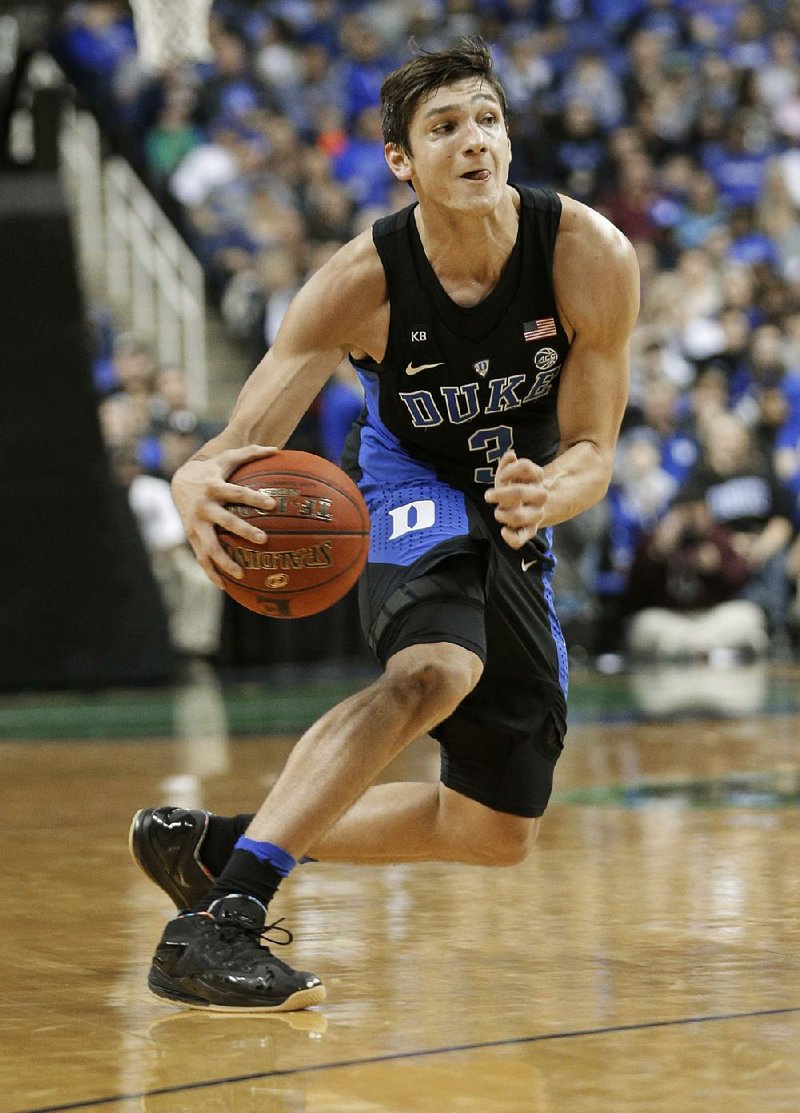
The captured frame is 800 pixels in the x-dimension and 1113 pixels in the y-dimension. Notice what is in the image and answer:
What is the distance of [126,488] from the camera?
1231 cm

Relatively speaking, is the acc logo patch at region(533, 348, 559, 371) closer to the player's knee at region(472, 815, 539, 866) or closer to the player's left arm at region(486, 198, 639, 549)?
the player's left arm at region(486, 198, 639, 549)

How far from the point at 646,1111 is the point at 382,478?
1.96 m

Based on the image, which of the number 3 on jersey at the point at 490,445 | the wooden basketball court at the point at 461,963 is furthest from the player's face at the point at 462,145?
the wooden basketball court at the point at 461,963

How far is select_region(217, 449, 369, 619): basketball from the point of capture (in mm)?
4012

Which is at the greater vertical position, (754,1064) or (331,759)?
(331,759)

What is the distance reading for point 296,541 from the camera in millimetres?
4031

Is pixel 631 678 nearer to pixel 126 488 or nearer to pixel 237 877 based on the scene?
pixel 126 488

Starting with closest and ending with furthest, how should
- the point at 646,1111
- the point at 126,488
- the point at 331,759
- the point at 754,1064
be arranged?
the point at 646,1111
the point at 754,1064
the point at 331,759
the point at 126,488

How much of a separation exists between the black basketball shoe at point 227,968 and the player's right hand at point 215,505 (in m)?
0.67

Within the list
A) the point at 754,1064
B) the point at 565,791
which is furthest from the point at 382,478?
the point at 565,791

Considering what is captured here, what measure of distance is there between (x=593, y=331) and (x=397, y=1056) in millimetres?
1774

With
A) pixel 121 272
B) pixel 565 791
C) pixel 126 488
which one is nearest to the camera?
pixel 565 791

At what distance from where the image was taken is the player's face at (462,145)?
4.31 m

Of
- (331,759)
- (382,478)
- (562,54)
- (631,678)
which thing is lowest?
(631,678)
